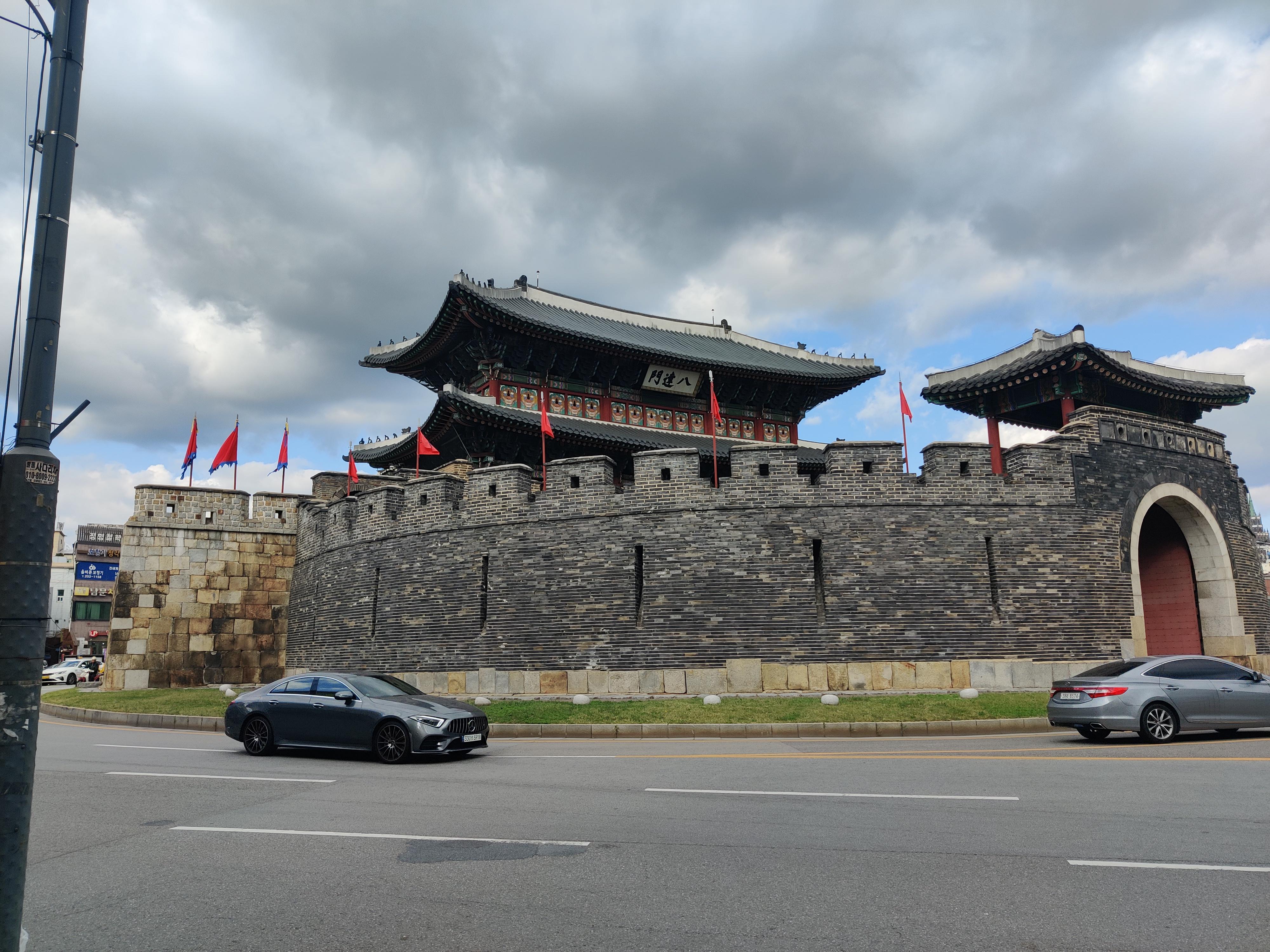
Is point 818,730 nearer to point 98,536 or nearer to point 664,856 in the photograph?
point 664,856

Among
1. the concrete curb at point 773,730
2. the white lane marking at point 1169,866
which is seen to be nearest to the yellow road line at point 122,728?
the concrete curb at point 773,730

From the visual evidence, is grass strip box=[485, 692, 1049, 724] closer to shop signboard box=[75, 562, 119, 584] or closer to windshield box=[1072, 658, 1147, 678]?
windshield box=[1072, 658, 1147, 678]

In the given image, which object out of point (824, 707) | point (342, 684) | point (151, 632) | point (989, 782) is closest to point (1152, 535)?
point (824, 707)

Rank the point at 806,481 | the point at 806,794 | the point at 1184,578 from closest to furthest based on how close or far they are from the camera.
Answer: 1. the point at 806,794
2. the point at 806,481
3. the point at 1184,578

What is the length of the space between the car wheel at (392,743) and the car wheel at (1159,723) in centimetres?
889

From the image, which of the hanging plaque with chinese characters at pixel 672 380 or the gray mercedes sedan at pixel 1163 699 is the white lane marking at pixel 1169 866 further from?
the hanging plaque with chinese characters at pixel 672 380

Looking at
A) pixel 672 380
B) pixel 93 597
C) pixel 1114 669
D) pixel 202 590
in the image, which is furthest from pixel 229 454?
pixel 93 597

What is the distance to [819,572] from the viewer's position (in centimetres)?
1641

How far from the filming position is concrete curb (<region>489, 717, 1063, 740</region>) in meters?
12.6

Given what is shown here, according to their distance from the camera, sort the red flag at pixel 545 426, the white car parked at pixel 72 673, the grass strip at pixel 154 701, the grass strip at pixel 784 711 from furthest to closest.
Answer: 1. the white car parked at pixel 72 673
2. the red flag at pixel 545 426
3. the grass strip at pixel 154 701
4. the grass strip at pixel 784 711

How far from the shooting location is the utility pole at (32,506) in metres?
3.02

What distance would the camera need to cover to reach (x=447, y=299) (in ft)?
74.0

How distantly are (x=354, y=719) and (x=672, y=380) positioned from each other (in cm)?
1722

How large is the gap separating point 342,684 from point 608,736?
163 inches
